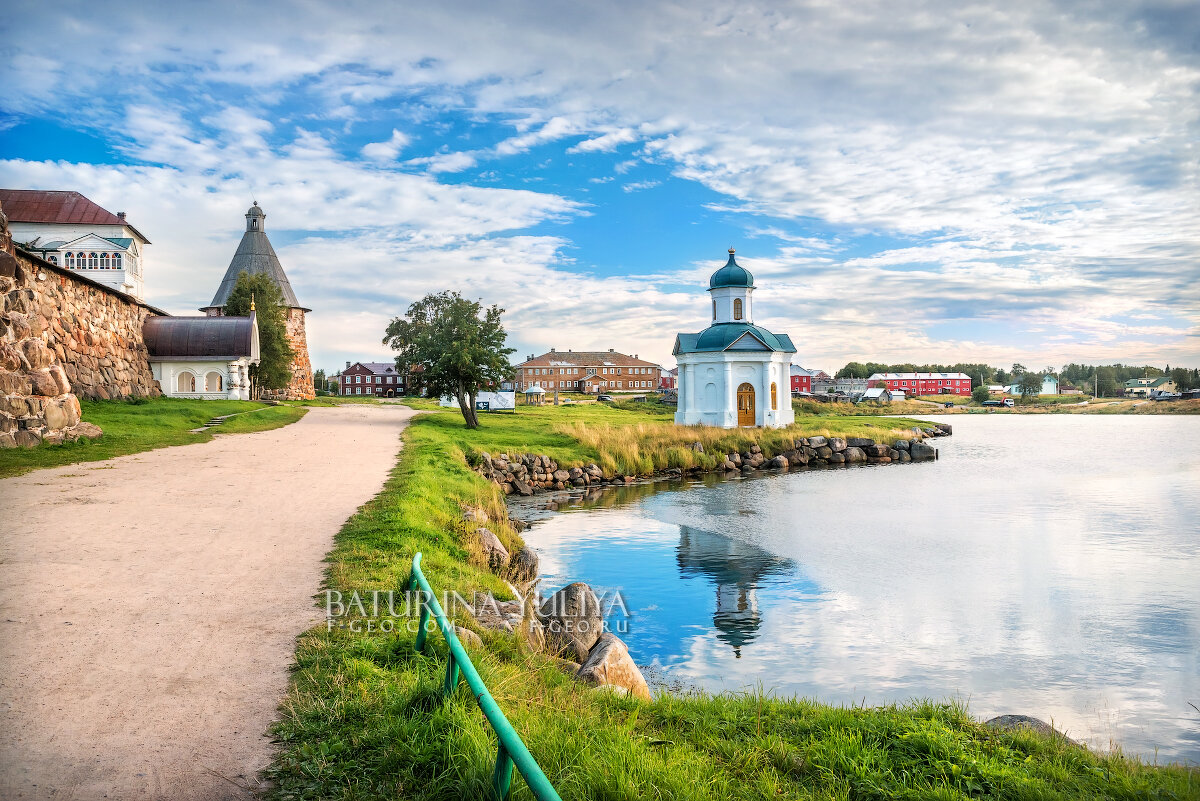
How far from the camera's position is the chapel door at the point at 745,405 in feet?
139

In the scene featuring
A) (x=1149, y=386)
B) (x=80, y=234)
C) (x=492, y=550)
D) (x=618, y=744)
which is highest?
(x=80, y=234)

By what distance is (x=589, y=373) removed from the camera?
116375 millimetres

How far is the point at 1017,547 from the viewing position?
610 inches

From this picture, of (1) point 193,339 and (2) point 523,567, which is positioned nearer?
(2) point 523,567

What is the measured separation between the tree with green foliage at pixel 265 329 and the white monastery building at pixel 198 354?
7223mm

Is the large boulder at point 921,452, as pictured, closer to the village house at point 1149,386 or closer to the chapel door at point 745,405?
the chapel door at point 745,405

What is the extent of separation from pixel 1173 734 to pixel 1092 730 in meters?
0.75

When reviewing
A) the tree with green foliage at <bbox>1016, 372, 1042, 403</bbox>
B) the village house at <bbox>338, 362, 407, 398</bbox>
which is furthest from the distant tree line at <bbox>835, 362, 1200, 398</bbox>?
the village house at <bbox>338, 362, 407, 398</bbox>

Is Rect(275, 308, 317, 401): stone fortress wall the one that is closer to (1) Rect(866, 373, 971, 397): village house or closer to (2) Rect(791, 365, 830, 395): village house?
(2) Rect(791, 365, 830, 395): village house

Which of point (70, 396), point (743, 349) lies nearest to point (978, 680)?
point (70, 396)

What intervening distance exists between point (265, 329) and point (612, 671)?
1926 inches

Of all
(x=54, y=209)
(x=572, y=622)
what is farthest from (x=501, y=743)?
(x=54, y=209)

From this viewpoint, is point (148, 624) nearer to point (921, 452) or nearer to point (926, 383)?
point (921, 452)

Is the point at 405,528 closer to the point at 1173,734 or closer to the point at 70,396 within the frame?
the point at 1173,734
